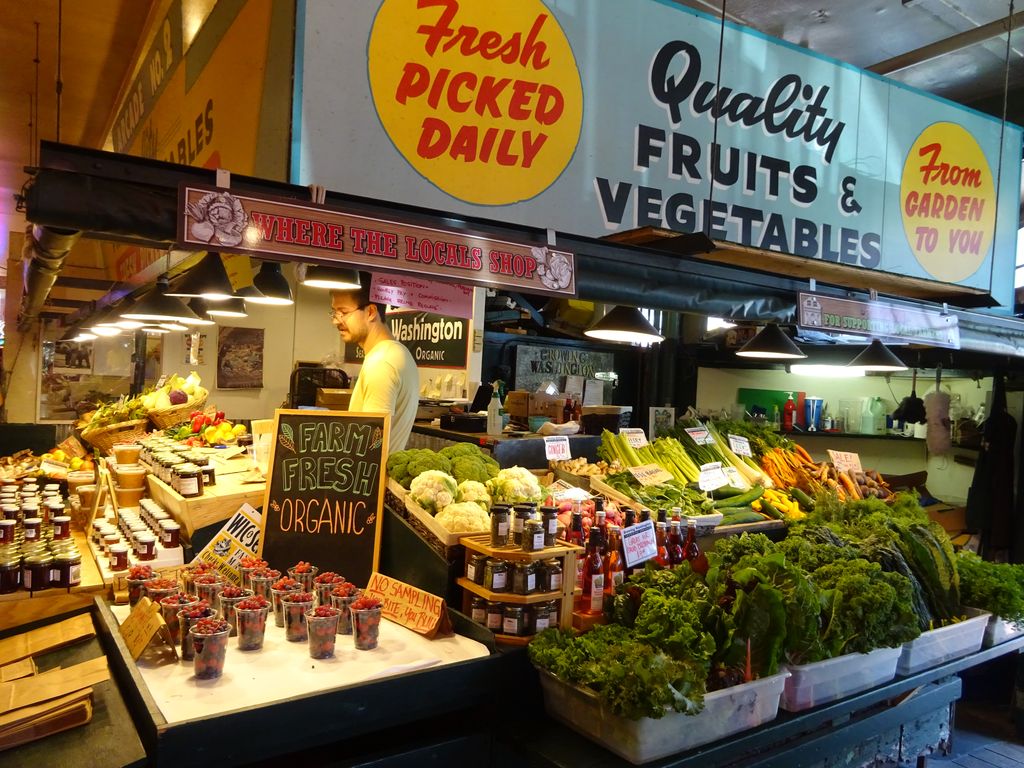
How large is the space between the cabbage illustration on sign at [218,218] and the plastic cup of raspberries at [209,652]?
118 centimetres

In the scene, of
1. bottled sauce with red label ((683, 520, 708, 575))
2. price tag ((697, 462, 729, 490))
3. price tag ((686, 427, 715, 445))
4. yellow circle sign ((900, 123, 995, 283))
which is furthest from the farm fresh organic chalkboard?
yellow circle sign ((900, 123, 995, 283))

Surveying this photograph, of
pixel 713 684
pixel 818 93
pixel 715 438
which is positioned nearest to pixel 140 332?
pixel 715 438

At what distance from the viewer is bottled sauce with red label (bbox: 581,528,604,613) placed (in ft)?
9.00

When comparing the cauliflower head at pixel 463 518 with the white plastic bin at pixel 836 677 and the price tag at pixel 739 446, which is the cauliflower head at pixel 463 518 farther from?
the price tag at pixel 739 446

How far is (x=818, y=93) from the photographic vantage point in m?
4.48

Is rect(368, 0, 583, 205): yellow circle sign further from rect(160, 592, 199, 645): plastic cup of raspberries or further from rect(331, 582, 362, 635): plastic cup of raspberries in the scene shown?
rect(160, 592, 199, 645): plastic cup of raspberries

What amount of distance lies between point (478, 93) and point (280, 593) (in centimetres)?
233

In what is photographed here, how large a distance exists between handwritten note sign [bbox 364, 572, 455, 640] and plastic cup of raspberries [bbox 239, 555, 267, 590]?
0.43 m

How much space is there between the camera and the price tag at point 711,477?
4387mm

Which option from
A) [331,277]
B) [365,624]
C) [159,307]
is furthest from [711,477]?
[159,307]

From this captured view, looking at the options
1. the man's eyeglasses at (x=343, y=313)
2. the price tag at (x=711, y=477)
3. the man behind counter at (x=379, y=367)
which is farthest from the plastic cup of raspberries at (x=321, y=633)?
the price tag at (x=711, y=477)

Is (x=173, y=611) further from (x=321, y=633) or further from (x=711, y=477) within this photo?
(x=711, y=477)

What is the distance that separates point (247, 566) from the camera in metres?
2.75

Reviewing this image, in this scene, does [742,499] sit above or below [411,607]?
above
